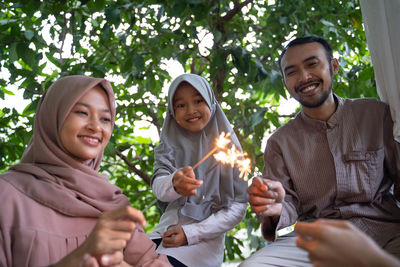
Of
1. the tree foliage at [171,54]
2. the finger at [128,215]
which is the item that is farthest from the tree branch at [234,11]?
the finger at [128,215]

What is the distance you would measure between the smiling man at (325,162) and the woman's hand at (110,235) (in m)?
0.84

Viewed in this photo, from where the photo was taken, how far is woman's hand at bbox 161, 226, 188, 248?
1.86 meters

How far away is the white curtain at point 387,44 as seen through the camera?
1771mm

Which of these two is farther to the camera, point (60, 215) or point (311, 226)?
point (60, 215)

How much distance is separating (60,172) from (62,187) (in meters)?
0.07

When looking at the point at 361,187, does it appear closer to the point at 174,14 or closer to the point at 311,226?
the point at 311,226

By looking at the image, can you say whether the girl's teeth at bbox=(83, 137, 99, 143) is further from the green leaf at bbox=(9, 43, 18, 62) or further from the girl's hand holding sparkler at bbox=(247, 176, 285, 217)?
the green leaf at bbox=(9, 43, 18, 62)

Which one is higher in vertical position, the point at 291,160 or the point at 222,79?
the point at 222,79

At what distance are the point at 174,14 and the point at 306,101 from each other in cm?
94

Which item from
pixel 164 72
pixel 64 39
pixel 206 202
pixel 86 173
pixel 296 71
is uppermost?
pixel 64 39

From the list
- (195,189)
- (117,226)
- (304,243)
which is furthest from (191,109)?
(304,243)

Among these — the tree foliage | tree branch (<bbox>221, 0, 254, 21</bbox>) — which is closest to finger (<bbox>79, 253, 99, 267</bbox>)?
the tree foliage

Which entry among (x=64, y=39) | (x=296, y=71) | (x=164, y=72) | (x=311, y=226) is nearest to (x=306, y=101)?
(x=296, y=71)

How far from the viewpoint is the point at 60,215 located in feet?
4.66
